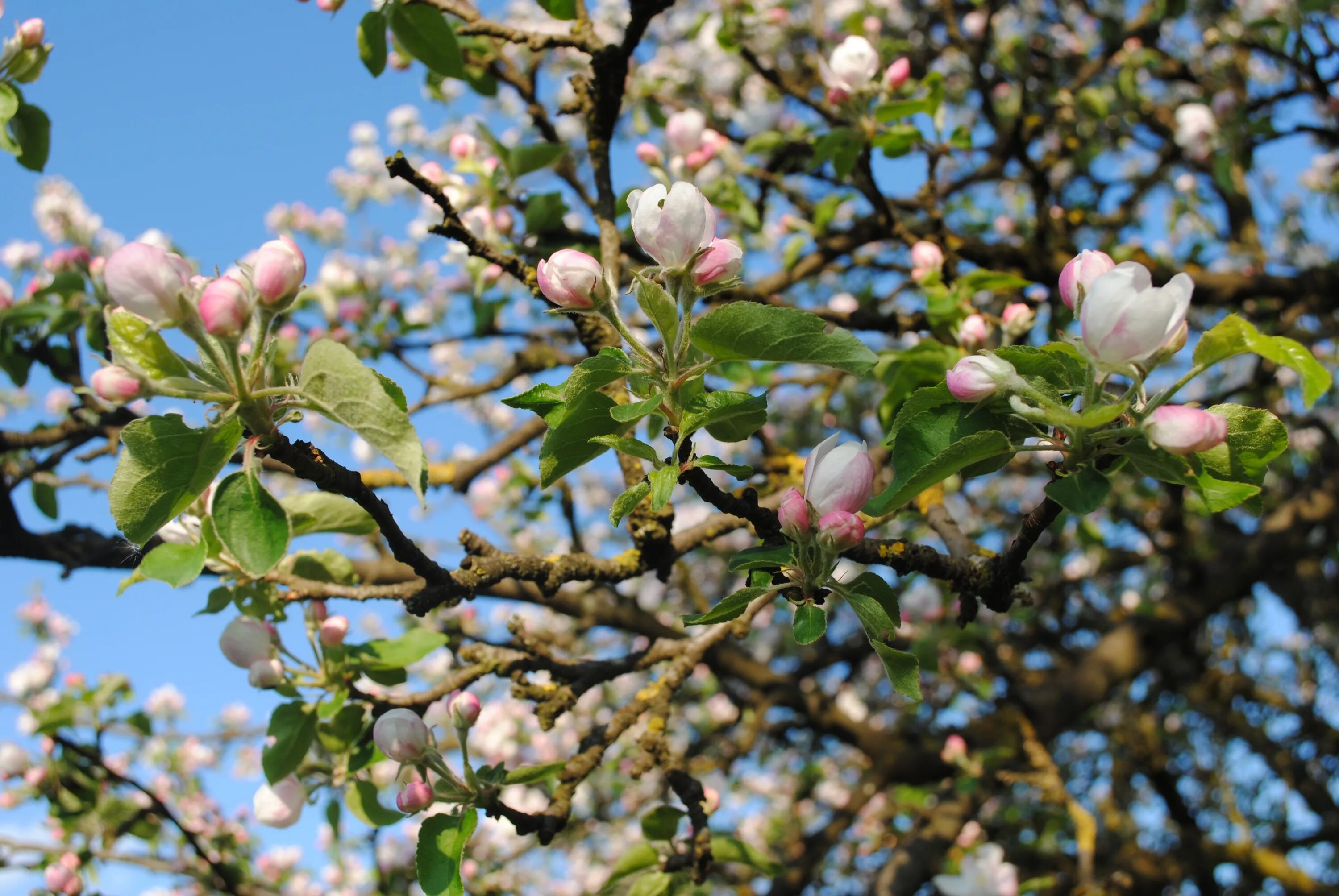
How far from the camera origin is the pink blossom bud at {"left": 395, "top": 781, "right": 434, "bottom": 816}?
135cm

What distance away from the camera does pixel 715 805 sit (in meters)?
1.87

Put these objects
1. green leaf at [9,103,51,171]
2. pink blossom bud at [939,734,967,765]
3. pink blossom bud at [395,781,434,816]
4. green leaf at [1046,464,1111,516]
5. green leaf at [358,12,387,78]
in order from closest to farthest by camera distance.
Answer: green leaf at [1046,464,1111,516]
pink blossom bud at [395,781,434,816]
green leaf at [358,12,387,78]
green leaf at [9,103,51,171]
pink blossom bud at [939,734,967,765]

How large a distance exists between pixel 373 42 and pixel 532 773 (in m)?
1.38

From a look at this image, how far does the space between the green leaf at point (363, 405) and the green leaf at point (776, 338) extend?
0.29m

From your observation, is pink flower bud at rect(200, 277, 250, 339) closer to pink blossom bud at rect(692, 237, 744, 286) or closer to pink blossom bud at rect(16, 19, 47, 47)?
pink blossom bud at rect(692, 237, 744, 286)

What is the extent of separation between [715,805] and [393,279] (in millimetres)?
2660

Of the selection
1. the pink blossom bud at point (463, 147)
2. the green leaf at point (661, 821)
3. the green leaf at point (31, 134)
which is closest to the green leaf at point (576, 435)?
the green leaf at point (661, 821)

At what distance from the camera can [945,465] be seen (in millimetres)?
887

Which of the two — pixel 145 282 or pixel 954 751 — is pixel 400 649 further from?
pixel 954 751

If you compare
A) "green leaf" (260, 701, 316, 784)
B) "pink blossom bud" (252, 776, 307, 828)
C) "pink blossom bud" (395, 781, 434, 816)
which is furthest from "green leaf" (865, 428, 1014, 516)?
"pink blossom bud" (252, 776, 307, 828)

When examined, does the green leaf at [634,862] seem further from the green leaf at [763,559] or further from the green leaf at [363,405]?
the green leaf at [363,405]

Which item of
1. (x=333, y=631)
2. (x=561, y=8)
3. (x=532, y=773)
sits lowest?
(x=532, y=773)

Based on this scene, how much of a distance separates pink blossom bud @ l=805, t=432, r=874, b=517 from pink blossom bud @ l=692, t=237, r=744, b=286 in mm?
214

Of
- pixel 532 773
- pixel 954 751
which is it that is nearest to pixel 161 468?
Result: pixel 532 773
